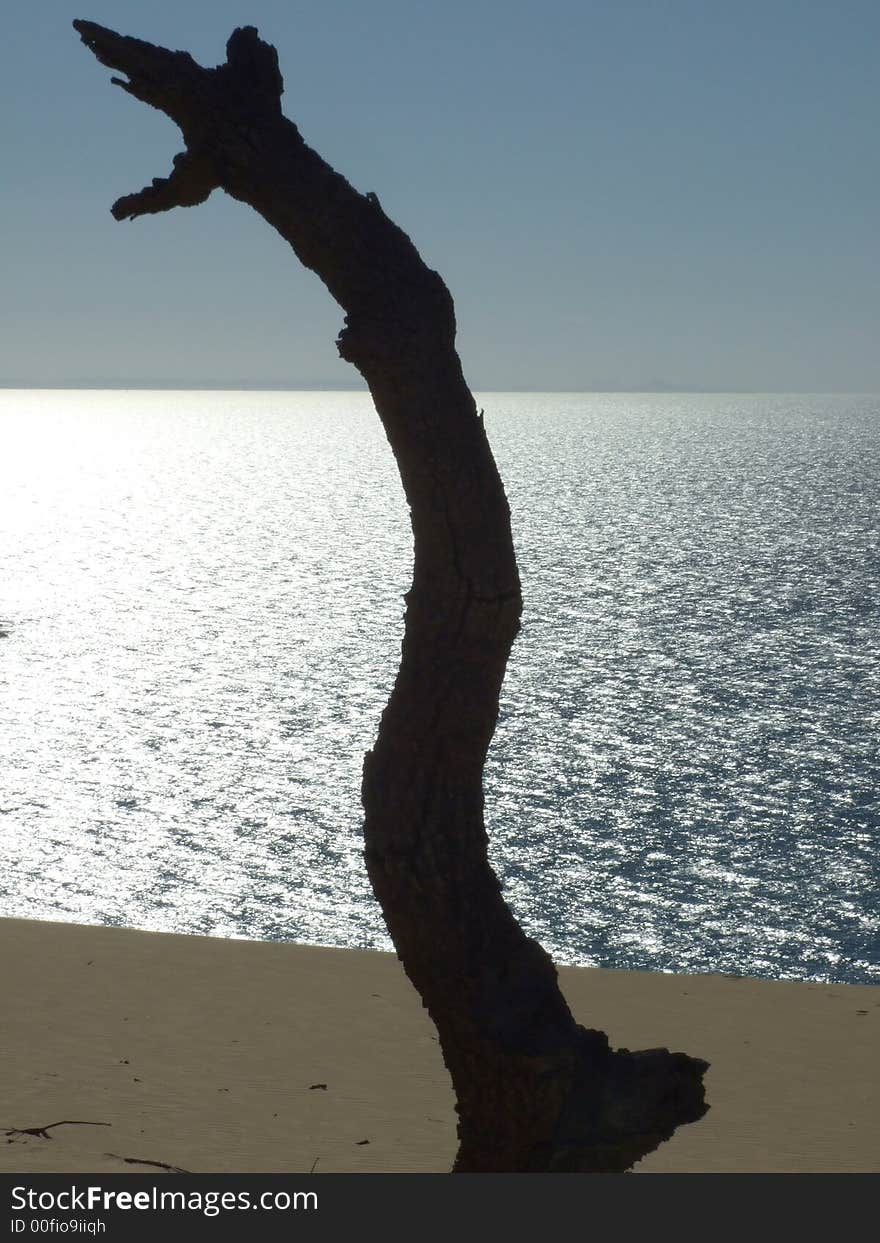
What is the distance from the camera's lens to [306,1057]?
1762 cm

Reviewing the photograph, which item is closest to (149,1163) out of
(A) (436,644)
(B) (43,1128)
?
(B) (43,1128)

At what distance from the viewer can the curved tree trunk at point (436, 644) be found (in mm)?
7281

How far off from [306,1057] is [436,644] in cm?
1164

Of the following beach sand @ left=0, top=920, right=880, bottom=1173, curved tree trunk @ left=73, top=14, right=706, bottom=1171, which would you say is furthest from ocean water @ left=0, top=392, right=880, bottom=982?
curved tree trunk @ left=73, top=14, right=706, bottom=1171

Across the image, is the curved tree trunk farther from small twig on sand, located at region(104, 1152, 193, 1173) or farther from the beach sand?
the beach sand

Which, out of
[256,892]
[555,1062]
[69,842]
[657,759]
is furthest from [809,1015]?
[657,759]

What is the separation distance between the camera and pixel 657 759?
2051 inches

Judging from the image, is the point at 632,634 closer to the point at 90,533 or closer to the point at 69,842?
the point at 69,842

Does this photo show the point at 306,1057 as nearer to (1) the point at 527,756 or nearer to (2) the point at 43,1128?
(2) the point at 43,1128

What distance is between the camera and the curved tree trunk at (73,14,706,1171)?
7281 mm

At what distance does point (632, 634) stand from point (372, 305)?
73.8 meters

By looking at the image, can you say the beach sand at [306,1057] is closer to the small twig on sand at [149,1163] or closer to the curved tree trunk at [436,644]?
the small twig on sand at [149,1163]

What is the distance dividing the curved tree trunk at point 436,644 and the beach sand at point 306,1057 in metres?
6.74

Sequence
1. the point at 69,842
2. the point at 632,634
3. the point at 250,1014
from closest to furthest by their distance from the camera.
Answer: the point at 250,1014
the point at 69,842
the point at 632,634
